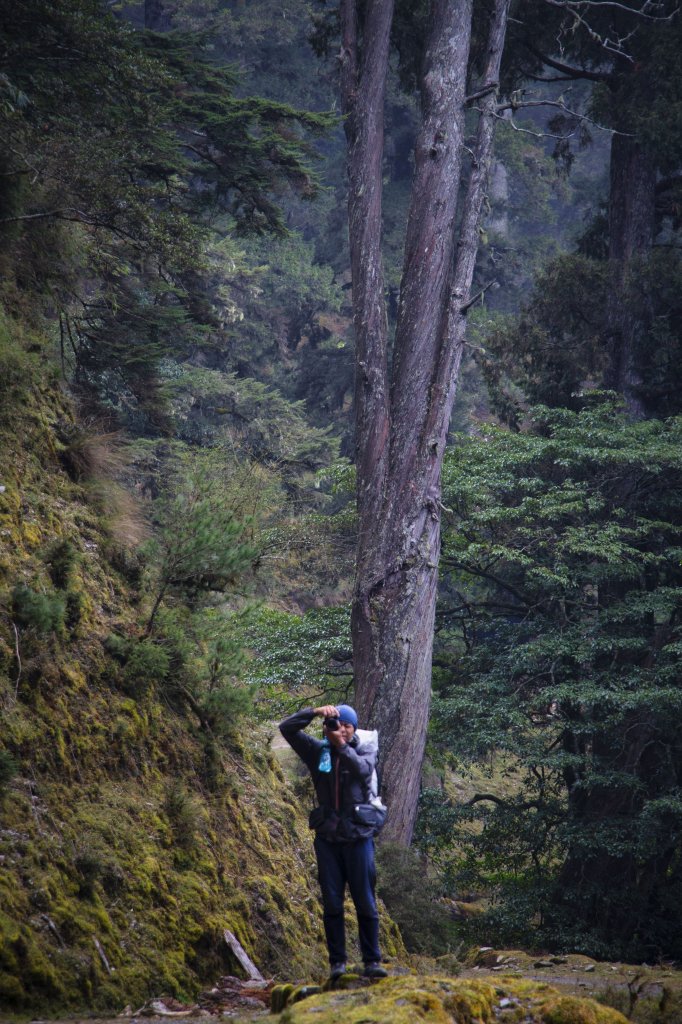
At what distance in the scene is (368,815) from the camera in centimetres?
460

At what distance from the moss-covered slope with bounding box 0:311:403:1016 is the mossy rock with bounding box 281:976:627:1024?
1.06 m

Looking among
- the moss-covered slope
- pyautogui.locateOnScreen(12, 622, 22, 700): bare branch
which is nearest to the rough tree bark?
the moss-covered slope

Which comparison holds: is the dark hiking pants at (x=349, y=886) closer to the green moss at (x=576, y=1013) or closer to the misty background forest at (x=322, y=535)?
the misty background forest at (x=322, y=535)

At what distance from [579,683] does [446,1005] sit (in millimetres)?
8031

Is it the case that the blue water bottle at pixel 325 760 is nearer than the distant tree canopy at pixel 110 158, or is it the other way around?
the blue water bottle at pixel 325 760

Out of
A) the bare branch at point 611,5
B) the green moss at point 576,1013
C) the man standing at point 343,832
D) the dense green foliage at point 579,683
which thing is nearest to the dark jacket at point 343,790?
the man standing at point 343,832

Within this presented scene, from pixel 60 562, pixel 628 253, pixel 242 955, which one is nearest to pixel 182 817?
pixel 242 955

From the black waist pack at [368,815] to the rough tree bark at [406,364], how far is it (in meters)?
5.52

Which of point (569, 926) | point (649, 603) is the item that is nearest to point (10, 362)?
point (649, 603)

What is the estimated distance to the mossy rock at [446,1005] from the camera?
355cm

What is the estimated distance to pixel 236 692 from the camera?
20.7 ft

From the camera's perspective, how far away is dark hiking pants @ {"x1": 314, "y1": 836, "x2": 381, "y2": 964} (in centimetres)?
463

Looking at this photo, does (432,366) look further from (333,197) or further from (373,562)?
(333,197)

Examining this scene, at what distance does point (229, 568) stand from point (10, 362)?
2096 mm
